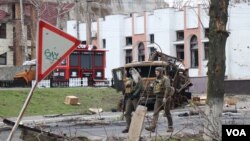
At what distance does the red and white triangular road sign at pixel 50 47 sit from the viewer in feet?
26.3

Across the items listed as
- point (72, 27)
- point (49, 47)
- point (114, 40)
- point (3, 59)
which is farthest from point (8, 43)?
point (49, 47)

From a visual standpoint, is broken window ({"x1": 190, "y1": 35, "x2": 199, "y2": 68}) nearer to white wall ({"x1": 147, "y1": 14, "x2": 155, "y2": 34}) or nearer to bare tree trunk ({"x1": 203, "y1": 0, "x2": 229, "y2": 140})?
white wall ({"x1": 147, "y1": 14, "x2": 155, "y2": 34})

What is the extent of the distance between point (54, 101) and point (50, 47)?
20.3m

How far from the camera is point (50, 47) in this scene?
Result: 8.12 metres

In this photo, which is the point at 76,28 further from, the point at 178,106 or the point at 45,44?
the point at 45,44

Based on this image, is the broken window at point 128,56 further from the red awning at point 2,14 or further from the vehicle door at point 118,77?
the vehicle door at point 118,77

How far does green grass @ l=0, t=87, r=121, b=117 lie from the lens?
2580cm

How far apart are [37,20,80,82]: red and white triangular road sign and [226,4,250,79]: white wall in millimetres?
40779

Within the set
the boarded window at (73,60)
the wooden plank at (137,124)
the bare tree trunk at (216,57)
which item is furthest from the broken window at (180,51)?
the wooden plank at (137,124)

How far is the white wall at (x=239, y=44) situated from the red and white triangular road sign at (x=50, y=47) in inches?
1605

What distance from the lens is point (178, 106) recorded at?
28.2 meters

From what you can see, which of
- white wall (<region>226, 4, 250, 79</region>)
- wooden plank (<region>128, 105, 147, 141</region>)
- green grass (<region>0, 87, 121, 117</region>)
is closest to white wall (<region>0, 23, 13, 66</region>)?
white wall (<region>226, 4, 250, 79</region>)

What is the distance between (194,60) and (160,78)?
122ft

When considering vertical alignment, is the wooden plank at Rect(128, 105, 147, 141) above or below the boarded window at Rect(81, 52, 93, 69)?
below
